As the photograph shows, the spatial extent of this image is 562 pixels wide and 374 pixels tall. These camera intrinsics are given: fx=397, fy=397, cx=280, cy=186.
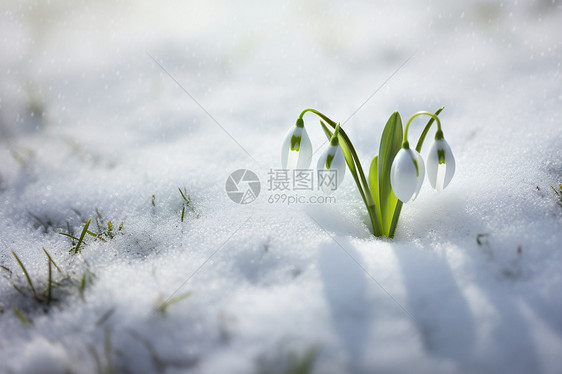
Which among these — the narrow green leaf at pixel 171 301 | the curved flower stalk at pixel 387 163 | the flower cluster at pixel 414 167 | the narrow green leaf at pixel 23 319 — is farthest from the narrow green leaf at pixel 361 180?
the narrow green leaf at pixel 23 319

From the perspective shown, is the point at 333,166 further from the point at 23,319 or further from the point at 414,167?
the point at 23,319

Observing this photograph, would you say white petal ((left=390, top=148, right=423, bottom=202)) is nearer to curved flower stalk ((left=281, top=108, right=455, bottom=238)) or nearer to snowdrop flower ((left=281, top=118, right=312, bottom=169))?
curved flower stalk ((left=281, top=108, right=455, bottom=238))

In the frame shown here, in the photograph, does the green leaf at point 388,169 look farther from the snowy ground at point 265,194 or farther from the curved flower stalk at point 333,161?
the curved flower stalk at point 333,161

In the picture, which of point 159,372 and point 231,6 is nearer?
point 159,372

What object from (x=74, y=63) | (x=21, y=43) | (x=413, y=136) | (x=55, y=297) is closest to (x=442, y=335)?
(x=55, y=297)

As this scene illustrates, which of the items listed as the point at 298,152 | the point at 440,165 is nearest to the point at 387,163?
the point at 440,165

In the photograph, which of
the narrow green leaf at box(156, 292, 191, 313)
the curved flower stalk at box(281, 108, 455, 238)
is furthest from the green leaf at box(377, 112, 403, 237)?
the narrow green leaf at box(156, 292, 191, 313)

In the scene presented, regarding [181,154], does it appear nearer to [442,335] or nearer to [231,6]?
[442,335]
